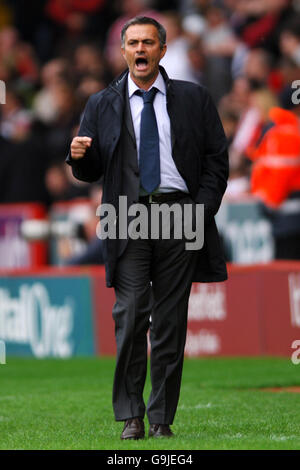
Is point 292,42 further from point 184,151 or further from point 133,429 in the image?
point 133,429

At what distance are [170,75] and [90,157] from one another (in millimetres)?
9371

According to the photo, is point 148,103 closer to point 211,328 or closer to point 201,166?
point 201,166

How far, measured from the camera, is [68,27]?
64.0ft

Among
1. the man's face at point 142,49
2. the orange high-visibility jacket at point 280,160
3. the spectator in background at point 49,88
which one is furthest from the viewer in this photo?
the spectator in background at point 49,88

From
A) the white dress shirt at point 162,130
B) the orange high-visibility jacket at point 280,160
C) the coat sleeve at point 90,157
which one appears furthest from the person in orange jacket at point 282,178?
the coat sleeve at point 90,157

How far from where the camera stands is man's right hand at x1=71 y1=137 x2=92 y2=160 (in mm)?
6680

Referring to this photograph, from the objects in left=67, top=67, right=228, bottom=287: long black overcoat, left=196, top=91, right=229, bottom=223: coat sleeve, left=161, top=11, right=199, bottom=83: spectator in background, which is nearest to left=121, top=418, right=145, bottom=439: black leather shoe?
left=67, top=67, right=228, bottom=287: long black overcoat

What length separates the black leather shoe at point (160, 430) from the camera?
6863mm

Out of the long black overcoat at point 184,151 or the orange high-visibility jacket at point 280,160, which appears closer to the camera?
the long black overcoat at point 184,151

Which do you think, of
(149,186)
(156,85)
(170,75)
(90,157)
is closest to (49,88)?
(170,75)

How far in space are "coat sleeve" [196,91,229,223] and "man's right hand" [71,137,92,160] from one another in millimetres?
709

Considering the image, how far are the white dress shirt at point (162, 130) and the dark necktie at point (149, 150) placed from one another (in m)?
0.05

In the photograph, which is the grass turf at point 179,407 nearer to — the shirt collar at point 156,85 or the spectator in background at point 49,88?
the shirt collar at point 156,85
